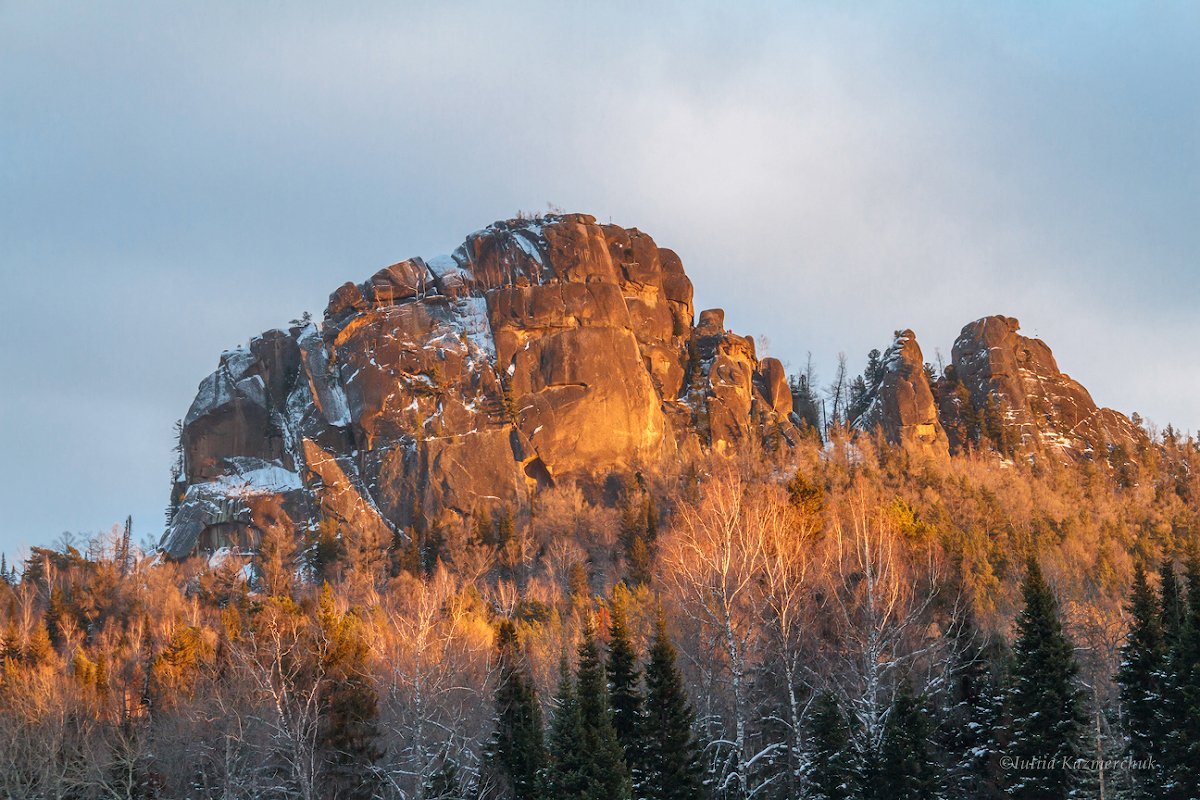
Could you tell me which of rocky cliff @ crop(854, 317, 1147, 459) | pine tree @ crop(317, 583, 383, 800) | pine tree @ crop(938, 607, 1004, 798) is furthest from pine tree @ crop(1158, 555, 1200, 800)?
rocky cliff @ crop(854, 317, 1147, 459)

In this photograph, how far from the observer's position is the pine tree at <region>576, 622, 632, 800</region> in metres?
31.5

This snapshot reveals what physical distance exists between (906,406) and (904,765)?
7970cm

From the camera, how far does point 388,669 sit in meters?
51.3

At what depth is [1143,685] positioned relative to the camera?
36.8 m

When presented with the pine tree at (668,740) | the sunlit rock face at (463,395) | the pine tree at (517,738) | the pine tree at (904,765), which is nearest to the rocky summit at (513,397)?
the sunlit rock face at (463,395)

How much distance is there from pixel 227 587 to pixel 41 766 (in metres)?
40.4

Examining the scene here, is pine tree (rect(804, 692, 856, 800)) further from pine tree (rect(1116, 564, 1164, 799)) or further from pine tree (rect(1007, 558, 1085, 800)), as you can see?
pine tree (rect(1116, 564, 1164, 799))

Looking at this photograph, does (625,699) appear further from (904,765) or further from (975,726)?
(975,726)

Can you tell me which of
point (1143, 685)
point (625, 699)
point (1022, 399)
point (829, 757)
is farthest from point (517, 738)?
point (1022, 399)

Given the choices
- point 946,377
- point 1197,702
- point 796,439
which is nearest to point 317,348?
point 796,439

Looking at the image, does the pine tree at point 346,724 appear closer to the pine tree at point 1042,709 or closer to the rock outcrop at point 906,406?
the pine tree at point 1042,709

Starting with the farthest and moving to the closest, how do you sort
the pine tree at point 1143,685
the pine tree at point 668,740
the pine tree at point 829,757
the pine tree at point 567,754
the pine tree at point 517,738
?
the pine tree at point 517,738 < the pine tree at point 829,757 < the pine tree at point 1143,685 < the pine tree at point 668,740 < the pine tree at point 567,754

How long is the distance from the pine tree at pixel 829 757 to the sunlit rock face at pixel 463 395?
5983 centimetres

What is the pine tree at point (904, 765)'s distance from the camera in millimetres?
34000
